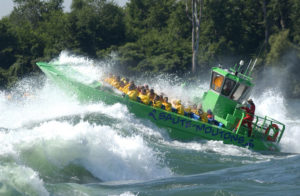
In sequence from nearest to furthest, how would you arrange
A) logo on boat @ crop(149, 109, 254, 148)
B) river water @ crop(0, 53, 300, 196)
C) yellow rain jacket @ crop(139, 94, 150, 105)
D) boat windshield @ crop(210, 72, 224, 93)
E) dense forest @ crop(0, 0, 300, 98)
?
river water @ crop(0, 53, 300, 196) → logo on boat @ crop(149, 109, 254, 148) → yellow rain jacket @ crop(139, 94, 150, 105) → boat windshield @ crop(210, 72, 224, 93) → dense forest @ crop(0, 0, 300, 98)

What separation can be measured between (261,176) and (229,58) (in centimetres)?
3261

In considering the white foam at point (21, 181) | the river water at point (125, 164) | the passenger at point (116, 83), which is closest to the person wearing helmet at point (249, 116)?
the river water at point (125, 164)

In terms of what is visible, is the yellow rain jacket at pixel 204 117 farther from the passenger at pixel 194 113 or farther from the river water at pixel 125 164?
the river water at pixel 125 164

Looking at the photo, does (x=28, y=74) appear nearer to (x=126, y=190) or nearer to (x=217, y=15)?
(x=217, y=15)

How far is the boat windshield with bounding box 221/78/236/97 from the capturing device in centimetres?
1844

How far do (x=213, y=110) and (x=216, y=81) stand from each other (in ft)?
3.85

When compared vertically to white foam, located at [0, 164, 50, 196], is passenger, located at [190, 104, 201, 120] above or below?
above

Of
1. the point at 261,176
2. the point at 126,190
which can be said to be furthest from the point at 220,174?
the point at 126,190

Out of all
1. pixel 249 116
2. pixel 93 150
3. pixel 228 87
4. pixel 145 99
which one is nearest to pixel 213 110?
pixel 228 87

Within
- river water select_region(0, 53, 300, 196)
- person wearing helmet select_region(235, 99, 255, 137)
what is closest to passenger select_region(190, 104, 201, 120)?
river water select_region(0, 53, 300, 196)

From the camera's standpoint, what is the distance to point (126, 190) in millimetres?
10000

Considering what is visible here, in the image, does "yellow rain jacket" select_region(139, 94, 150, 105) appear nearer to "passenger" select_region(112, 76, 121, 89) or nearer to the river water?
the river water

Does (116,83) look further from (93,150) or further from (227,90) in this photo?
(93,150)

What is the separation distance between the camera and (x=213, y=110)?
18.9 metres
